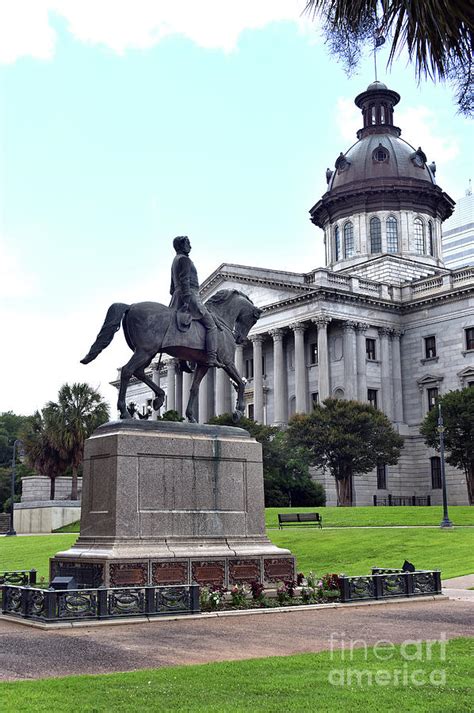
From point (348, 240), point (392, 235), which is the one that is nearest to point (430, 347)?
point (392, 235)

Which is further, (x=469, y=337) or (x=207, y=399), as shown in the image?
(x=207, y=399)

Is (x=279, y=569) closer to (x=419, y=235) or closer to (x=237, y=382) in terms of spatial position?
(x=237, y=382)

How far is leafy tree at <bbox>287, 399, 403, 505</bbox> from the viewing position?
61263 mm

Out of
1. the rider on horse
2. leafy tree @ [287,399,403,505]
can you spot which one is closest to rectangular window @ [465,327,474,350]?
leafy tree @ [287,399,403,505]

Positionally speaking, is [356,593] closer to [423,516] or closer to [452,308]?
[423,516]

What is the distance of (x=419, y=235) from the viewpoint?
295 feet

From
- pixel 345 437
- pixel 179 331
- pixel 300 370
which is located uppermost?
pixel 300 370

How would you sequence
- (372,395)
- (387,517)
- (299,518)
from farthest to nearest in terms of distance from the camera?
(372,395)
(387,517)
(299,518)

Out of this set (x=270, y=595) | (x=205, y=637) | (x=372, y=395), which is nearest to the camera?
(x=205, y=637)

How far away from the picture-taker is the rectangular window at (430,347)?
260 feet

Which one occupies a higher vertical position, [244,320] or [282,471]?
[244,320]

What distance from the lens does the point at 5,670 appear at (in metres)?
10.7

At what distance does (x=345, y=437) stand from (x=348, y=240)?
34.6 metres

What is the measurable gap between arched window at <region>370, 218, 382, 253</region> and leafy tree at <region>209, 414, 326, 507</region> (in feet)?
97.2
